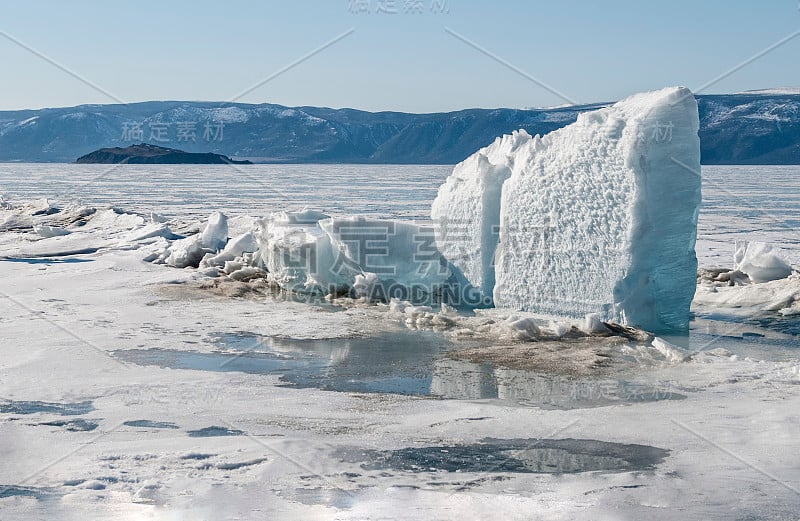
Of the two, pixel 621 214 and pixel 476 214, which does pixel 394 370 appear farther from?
pixel 476 214

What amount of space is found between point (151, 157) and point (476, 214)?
105087 mm

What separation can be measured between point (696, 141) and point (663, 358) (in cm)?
247

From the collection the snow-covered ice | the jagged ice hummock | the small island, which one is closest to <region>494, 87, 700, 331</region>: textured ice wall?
the jagged ice hummock

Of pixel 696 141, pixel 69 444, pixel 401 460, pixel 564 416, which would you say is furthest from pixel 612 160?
pixel 69 444

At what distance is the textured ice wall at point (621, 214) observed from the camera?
28.3 ft

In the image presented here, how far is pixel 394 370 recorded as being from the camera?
751 cm

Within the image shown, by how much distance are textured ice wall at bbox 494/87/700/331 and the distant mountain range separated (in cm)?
14168

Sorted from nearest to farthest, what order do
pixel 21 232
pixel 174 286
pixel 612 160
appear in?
pixel 612 160, pixel 174 286, pixel 21 232

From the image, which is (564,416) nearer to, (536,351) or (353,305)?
(536,351)

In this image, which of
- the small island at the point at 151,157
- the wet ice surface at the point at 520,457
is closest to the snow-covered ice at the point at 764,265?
the wet ice surface at the point at 520,457

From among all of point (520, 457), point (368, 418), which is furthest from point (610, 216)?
point (520, 457)

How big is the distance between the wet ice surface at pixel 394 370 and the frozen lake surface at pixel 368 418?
34 mm

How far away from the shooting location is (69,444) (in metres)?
5.22

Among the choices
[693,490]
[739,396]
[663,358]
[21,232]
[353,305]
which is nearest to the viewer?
[693,490]
